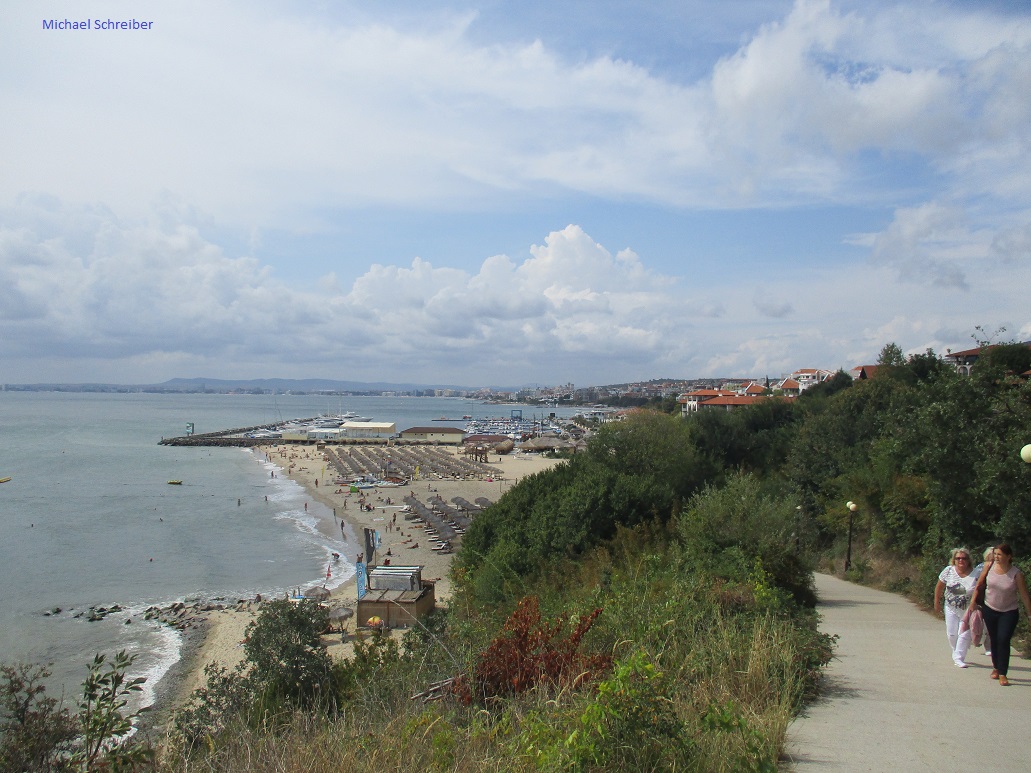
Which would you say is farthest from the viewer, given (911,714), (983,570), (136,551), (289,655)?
(136,551)

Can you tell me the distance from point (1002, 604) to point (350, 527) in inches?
1349

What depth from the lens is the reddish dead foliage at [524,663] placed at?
4.46 m

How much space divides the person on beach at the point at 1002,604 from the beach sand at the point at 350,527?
10235 millimetres

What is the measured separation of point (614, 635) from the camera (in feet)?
18.1

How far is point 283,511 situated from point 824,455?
2921cm

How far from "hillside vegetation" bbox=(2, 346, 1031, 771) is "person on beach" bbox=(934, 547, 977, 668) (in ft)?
3.73

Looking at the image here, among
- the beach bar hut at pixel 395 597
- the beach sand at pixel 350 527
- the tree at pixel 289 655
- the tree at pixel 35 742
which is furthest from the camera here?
the beach bar hut at pixel 395 597

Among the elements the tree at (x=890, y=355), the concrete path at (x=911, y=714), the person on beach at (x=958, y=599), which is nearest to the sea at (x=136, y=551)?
the concrete path at (x=911, y=714)

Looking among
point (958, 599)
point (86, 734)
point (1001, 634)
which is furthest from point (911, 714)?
point (86, 734)

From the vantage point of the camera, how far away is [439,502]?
41812 millimetres

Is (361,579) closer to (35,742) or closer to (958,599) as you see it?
(35,742)

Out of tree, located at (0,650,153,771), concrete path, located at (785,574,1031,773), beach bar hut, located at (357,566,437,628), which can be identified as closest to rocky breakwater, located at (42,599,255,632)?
beach bar hut, located at (357,566,437,628)

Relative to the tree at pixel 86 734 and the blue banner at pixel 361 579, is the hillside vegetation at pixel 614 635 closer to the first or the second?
the tree at pixel 86 734

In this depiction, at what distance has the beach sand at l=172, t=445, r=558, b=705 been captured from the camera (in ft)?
56.2
